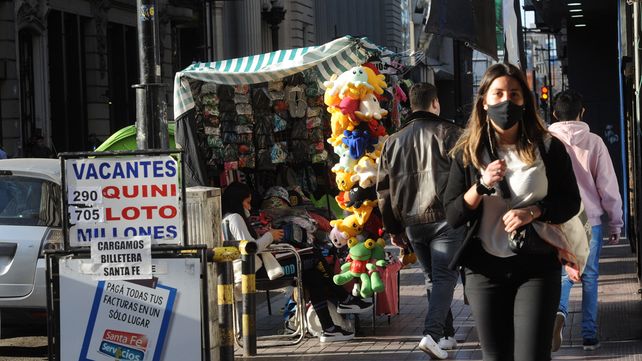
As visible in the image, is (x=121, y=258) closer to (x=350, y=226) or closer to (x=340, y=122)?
(x=350, y=226)

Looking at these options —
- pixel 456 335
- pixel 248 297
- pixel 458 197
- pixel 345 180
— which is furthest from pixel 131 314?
pixel 456 335

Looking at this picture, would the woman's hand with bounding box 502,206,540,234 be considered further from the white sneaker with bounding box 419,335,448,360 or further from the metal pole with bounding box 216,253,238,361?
the white sneaker with bounding box 419,335,448,360

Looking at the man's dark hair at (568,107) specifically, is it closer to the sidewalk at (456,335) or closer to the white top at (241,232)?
the sidewalk at (456,335)

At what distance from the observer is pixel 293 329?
10.8 meters

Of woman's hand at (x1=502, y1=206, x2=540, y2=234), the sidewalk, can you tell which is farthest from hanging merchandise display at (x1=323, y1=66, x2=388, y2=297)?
woman's hand at (x1=502, y1=206, x2=540, y2=234)

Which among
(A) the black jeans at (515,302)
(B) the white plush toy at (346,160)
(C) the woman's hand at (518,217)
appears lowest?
(A) the black jeans at (515,302)

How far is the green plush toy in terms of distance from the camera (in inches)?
395

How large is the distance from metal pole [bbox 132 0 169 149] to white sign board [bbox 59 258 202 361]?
14.0 feet

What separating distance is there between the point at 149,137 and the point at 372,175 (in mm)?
2750

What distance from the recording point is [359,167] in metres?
9.96

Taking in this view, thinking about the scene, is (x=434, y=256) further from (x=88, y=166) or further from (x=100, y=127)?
(x=100, y=127)

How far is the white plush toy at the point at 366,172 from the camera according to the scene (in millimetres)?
9930

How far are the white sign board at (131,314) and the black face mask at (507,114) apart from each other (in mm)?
2595

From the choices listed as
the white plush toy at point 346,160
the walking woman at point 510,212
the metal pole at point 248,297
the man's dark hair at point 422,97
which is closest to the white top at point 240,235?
the metal pole at point 248,297
